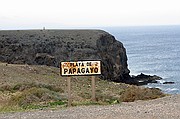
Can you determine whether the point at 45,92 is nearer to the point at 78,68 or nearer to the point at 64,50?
the point at 78,68

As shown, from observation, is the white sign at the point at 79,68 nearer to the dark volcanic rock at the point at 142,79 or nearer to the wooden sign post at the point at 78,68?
the wooden sign post at the point at 78,68

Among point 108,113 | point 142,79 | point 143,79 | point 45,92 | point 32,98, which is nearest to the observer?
point 108,113

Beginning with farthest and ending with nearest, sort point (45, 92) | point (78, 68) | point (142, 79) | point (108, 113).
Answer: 1. point (142, 79)
2. point (45, 92)
3. point (78, 68)
4. point (108, 113)

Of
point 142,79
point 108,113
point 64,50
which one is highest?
point 108,113

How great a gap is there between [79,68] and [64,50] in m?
39.2

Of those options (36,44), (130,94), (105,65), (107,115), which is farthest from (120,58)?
(107,115)

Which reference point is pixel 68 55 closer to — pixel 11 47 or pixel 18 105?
pixel 11 47

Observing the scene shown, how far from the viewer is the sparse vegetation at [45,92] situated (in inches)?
579

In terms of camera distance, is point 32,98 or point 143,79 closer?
point 32,98

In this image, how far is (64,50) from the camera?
172 ft

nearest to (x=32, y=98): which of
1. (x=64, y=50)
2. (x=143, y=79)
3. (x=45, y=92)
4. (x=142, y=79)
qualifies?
(x=45, y=92)

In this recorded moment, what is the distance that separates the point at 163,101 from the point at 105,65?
38055 millimetres

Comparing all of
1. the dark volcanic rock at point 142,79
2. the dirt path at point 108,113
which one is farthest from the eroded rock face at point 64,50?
the dirt path at point 108,113

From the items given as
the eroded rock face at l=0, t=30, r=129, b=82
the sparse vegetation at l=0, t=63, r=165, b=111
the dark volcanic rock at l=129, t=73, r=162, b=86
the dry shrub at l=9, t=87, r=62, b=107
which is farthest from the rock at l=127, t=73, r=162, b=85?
the dry shrub at l=9, t=87, r=62, b=107
